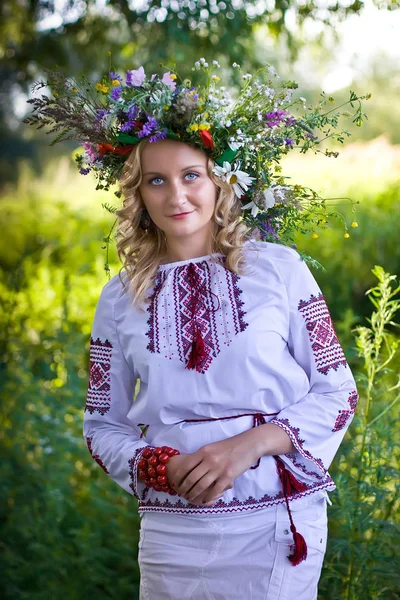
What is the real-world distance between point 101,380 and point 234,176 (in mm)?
633

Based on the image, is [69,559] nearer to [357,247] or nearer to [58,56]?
[357,247]

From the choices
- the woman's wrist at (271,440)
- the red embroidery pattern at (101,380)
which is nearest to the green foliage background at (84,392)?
the woman's wrist at (271,440)

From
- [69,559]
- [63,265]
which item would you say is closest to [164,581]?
[69,559]

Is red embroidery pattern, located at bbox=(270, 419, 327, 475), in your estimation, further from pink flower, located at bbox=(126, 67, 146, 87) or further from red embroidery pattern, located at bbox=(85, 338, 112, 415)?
pink flower, located at bbox=(126, 67, 146, 87)

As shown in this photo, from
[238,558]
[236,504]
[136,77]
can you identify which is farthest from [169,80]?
[238,558]

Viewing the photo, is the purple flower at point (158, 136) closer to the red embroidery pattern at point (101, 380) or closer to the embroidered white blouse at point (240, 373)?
the embroidered white blouse at point (240, 373)

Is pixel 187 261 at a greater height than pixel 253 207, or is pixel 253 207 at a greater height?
pixel 253 207

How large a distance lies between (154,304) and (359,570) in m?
1.08

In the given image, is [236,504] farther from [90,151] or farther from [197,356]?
[90,151]

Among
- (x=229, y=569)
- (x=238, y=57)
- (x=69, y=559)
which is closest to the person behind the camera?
(x=229, y=569)

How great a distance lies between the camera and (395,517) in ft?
7.79

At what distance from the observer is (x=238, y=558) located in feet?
5.57

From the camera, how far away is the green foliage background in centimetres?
227

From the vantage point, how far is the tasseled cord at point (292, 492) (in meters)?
1.67
